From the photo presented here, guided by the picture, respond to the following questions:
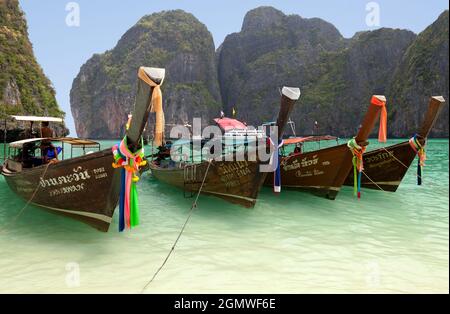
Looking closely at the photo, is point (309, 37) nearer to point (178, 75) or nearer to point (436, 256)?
point (178, 75)

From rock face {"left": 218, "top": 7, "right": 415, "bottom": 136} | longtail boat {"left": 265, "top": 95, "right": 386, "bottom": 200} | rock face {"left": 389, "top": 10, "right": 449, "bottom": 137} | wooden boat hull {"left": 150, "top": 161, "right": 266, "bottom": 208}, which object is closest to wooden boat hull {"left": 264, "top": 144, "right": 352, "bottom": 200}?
longtail boat {"left": 265, "top": 95, "right": 386, "bottom": 200}

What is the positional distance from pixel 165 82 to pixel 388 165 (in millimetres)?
111041

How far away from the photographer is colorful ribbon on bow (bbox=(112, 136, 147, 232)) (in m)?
6.15

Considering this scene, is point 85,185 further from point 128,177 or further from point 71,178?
point 128,177

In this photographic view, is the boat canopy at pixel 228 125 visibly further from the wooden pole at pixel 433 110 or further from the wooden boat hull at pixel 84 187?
the wooden boat hull at pixel 84 187

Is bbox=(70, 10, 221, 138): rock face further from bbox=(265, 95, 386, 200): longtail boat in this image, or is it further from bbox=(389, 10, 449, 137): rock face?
bbox=(265, 95, 386, 200): longtail boat

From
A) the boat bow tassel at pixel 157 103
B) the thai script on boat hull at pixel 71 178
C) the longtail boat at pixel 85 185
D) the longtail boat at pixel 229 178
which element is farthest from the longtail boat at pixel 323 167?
the thai script on boat hull at pixel 71 178

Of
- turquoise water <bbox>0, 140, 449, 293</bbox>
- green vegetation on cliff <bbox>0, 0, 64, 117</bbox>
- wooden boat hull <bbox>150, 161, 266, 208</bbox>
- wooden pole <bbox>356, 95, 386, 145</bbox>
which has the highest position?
green vegetation on cliff <bbox>0, 0, 64, 117</bbox>

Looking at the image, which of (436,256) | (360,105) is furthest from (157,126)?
(360,105)

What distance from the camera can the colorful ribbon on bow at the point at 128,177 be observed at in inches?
242

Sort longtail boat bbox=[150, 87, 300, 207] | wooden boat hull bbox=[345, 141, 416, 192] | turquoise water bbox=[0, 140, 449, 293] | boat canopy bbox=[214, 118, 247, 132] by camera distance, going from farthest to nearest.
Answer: boat canopy bbox=[214, 118, 247, 132]
wooden boat hull bbox=[345, 141, 416, 192]
longtail boat bbox=[150, 87, 300, 207]
turquoise water bbox=[0, 140, 449, 293]

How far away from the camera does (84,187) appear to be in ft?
23.4

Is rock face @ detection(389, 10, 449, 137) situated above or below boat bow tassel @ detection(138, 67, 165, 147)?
above

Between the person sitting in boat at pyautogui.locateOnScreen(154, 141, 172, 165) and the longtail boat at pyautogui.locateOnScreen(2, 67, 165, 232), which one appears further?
the person sitting in boat at pyautogui.locateOnScreen(154, 141, 172, 165)
